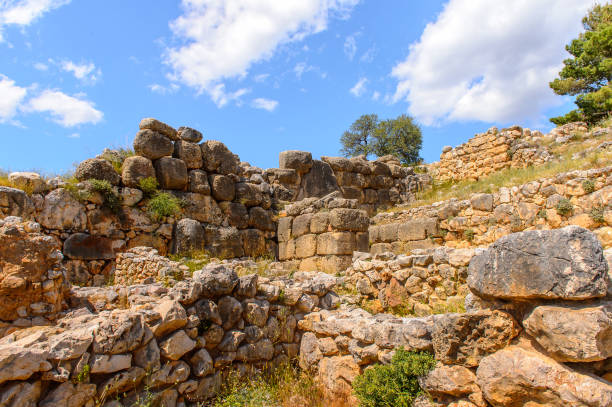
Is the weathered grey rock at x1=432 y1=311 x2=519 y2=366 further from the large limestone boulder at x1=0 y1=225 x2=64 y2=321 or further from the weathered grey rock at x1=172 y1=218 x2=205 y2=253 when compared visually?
the weathered grey rock at x1=172 y1=218 x2=205 y2=253

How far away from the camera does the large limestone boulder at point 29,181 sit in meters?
8.03

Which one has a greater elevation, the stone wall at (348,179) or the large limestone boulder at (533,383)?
the stone wall at (348,179)

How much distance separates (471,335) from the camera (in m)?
2.77

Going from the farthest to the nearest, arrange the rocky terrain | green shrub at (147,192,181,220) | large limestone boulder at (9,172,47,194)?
green shrub at (147,192,181,220) < large limestone boulder at (9,172,47,194) < the rocky terrain

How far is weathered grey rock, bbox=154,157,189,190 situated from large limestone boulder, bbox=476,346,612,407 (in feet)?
29.4

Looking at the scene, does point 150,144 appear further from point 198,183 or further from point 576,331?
point 576,331

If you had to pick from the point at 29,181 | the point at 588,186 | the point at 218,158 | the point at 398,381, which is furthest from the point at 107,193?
the point at 588,186

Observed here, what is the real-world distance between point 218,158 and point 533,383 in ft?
32.3

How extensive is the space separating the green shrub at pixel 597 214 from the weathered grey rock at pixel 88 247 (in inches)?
426

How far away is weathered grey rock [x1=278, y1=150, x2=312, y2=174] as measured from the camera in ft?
42.8

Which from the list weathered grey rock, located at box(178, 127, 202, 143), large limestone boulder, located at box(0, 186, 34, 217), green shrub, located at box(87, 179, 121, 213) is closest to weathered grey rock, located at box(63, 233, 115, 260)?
green shrub, located at box(87, 179, 121, 213)

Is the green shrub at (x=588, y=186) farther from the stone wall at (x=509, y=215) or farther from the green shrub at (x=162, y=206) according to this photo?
the green shrub at (x=162, y=206)

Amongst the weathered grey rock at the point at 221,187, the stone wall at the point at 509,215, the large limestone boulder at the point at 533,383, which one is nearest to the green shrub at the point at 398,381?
the large limestone boulder at the point at 533,383

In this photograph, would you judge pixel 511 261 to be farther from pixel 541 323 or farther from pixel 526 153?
pixel 526 153
